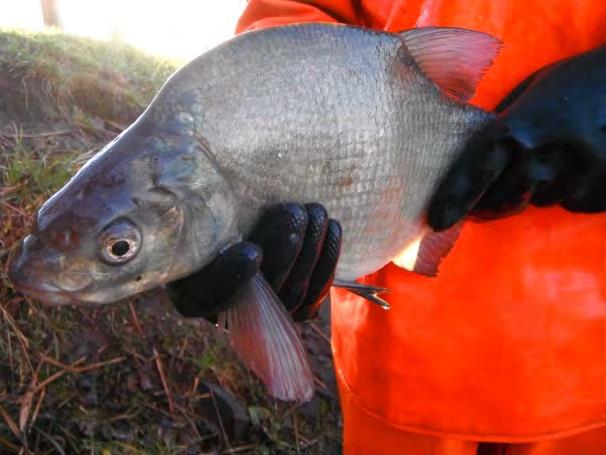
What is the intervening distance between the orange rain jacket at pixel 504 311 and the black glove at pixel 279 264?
373 mm

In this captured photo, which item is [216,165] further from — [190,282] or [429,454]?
[429,454]

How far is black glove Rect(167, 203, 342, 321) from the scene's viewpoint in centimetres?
124

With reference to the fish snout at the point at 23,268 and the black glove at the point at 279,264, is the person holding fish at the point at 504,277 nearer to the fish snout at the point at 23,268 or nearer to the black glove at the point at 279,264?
the black glove at the point at 279,264

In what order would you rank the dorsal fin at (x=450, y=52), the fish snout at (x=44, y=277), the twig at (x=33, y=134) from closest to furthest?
the fish snout at (x=44, y=277) < the dorsal fin at (x=450, y=52) < the twig at (x=33, y=134)

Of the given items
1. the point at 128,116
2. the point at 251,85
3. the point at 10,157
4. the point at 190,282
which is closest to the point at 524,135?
the point at 251,85

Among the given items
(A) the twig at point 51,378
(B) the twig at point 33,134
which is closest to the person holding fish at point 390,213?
(A) the twig at point 51,378

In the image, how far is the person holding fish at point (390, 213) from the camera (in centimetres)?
119

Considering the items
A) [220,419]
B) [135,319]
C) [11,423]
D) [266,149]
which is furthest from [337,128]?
[220,419]

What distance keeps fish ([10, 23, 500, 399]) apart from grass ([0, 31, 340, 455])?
1.42 meters

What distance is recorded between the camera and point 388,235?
1.51 metres

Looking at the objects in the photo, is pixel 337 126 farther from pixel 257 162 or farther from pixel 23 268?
pixel 23 268

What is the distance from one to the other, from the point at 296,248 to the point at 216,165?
0.71ft

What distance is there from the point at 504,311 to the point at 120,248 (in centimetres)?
93

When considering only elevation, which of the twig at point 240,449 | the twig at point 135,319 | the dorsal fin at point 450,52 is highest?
the dorsal fin at point 450,52
